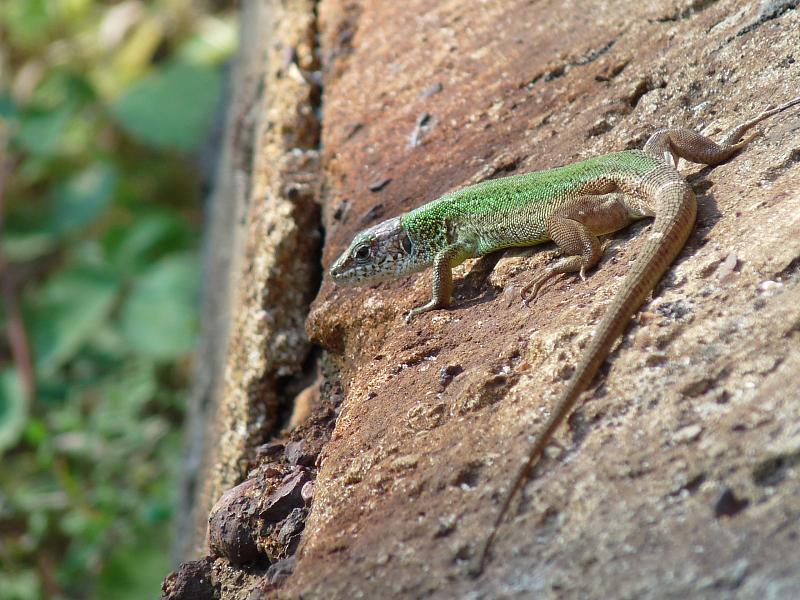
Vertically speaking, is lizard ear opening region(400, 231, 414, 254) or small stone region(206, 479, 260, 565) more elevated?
lizard ear opening region(400, 231, 414, 254)

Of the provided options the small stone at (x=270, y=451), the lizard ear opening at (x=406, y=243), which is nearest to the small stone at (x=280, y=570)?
the small stone at (x=270, y=451)

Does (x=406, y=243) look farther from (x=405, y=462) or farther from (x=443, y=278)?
(x=405, y=462)

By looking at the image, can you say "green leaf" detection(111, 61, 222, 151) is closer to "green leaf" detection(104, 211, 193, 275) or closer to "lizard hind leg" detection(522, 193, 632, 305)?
"green leaf" detection(104, 211, 193, 275)

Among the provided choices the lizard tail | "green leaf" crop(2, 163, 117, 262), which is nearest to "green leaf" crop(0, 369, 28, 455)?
"green leaf" crop(2, 163, 117, 262)

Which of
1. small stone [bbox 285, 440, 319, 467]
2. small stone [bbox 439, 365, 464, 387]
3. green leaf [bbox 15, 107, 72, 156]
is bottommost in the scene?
small stone [bbox 285, 440, 319, 467]

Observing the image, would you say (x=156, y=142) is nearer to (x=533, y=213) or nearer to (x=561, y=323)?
(x=533, y=213)
